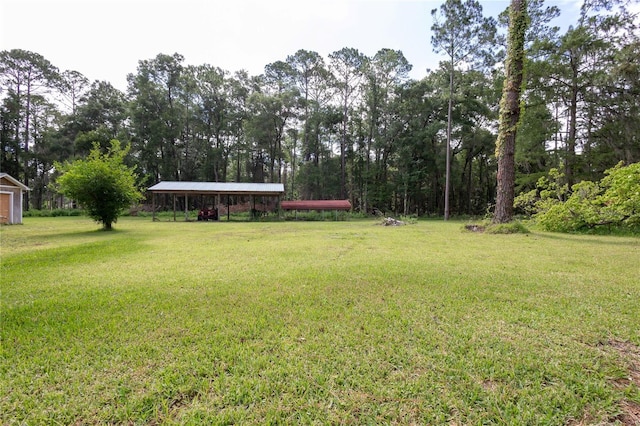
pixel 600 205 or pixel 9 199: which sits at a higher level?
pixel 9 199

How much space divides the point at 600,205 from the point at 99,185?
19368mm

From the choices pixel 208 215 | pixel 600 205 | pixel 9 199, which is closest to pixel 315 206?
pixel 208 215

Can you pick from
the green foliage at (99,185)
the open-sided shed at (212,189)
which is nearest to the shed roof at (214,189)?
the open-sided shed at (212,189)

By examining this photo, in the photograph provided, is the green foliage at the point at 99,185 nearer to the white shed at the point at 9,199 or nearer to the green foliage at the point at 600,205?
the white shed at the point at 9,199

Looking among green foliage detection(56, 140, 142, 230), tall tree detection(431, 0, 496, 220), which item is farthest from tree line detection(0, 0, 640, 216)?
green foliage detection(56, 140, 142, 230)

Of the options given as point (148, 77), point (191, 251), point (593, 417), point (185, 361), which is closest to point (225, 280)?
point (185, 361)

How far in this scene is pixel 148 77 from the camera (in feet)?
100

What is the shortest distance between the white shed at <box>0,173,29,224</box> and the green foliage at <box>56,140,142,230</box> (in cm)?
574

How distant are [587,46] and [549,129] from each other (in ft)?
15.9

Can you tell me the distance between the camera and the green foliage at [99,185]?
38.5 ft

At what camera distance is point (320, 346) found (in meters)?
2.27

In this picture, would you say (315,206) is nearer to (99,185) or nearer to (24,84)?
(99,185)

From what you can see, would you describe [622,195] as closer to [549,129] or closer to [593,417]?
[593,417]

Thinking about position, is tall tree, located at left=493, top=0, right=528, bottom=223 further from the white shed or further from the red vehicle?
the white shed
